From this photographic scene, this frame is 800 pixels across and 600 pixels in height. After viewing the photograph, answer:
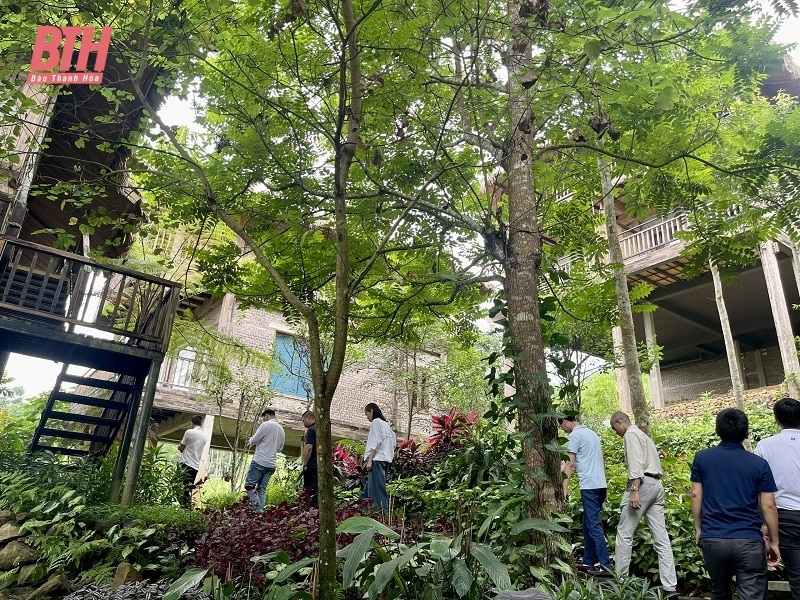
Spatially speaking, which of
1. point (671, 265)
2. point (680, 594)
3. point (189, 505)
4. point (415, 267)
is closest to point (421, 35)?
point (415, 267)

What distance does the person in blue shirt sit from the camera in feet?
18.5

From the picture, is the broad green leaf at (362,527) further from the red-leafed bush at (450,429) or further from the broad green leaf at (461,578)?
the red-leafed bush at (450,429)

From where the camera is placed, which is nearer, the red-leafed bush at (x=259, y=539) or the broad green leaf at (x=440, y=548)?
the broad green leaf at (x=440, y=548)

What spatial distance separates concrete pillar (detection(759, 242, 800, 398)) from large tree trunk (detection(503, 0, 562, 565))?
920 centimetres

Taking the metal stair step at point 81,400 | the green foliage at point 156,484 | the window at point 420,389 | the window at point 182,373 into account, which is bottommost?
the green foliage at point 156,484

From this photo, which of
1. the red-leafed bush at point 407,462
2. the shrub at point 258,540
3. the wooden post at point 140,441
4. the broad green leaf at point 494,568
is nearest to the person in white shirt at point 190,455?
the wooden post at point 140,441

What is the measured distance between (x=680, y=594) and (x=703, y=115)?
15.4ft

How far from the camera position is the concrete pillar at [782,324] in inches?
493

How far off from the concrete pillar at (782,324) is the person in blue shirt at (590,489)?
865 centimetres

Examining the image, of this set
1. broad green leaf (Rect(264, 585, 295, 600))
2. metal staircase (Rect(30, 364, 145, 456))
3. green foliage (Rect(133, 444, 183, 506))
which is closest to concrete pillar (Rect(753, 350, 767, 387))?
green foliage (Rect(133, 444, 183, 506))

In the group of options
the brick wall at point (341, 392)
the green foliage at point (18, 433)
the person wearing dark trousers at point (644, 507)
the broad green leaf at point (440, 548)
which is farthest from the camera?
the brick wall at point (341, 392)

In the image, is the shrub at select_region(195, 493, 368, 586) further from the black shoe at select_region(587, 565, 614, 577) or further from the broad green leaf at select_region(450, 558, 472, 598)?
the black shoe at select_region(587, 565, 614, 577)

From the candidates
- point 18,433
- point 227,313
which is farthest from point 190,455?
point 227,313

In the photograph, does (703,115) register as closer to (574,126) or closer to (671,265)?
(574,126)
